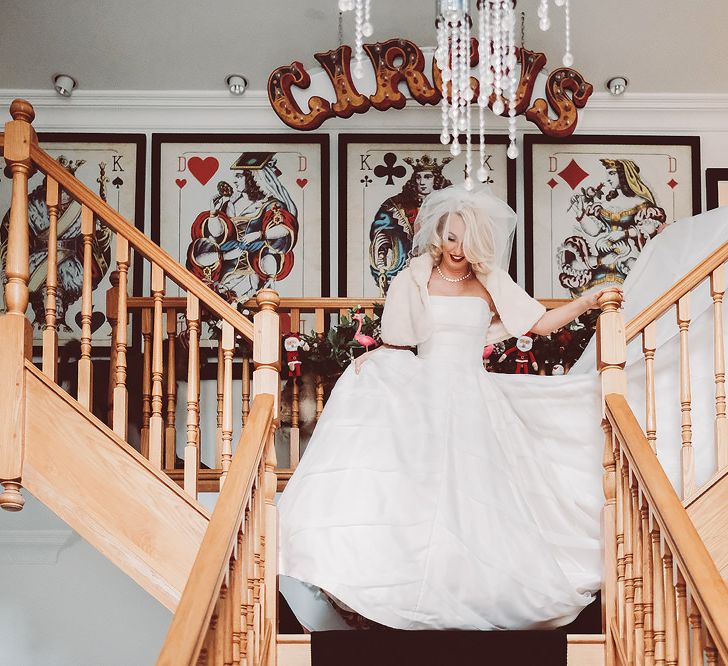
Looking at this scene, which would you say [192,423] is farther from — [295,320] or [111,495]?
[295,320]

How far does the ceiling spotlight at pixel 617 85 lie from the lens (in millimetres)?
7521

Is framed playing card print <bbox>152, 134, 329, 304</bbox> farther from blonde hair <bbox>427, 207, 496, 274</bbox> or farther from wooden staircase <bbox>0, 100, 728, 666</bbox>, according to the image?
wooden staircase <bbox>0, 100, 728, 666</bbox>

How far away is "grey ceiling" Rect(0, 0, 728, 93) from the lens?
6.80 m

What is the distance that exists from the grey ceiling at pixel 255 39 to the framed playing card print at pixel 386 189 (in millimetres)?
668

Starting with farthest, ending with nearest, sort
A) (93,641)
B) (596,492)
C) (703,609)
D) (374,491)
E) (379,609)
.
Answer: (93,641), (596,492), (374,491), (379,609), (703,609)

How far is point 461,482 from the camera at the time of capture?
436cm

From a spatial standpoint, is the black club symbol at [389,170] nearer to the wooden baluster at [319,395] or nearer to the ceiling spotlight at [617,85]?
the ceiling spotlight at [617,85]

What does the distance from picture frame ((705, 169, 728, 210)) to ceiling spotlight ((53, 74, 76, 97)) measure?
13.2ft

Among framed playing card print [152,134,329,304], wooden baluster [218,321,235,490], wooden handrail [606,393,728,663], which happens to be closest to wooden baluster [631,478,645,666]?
wooden handrail [606,393,728,663]

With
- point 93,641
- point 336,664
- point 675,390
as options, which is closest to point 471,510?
point 336,664

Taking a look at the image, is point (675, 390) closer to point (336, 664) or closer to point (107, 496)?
point (336, 664)

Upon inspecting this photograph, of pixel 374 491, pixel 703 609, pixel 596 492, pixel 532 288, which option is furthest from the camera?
pixel 532 288

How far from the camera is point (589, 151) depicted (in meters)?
7.71

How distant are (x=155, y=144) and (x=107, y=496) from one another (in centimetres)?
368
